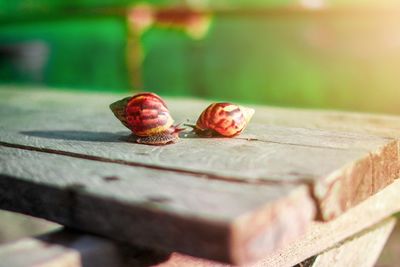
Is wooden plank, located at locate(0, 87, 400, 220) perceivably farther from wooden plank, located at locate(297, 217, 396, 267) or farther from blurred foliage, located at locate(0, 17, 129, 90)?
blurred foliage, located at locate(0, 17, 129, 90)

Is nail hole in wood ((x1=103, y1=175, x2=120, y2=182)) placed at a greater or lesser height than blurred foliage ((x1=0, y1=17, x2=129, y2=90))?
greater

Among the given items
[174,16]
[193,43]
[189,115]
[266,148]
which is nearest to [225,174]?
[266,148]

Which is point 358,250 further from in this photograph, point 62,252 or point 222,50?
point 222,50

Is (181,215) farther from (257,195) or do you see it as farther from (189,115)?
(189,115)

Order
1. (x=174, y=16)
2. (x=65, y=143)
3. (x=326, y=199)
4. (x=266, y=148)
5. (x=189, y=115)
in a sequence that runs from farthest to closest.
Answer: (x=174, y=16) → (x=189, y=115) → (x=65, y=143) → (x=266, y=148) → (x=326, y=199)

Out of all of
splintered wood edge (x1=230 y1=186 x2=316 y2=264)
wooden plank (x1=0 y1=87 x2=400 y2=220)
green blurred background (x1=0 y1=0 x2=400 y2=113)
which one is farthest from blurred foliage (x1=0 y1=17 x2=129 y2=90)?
splintered wood edge (x1=230 y1=186 x2=316 y2=264)

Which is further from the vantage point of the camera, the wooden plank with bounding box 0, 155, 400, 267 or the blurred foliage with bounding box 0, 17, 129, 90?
the blurred foliage with bounding box 0, 17, 129, 90
